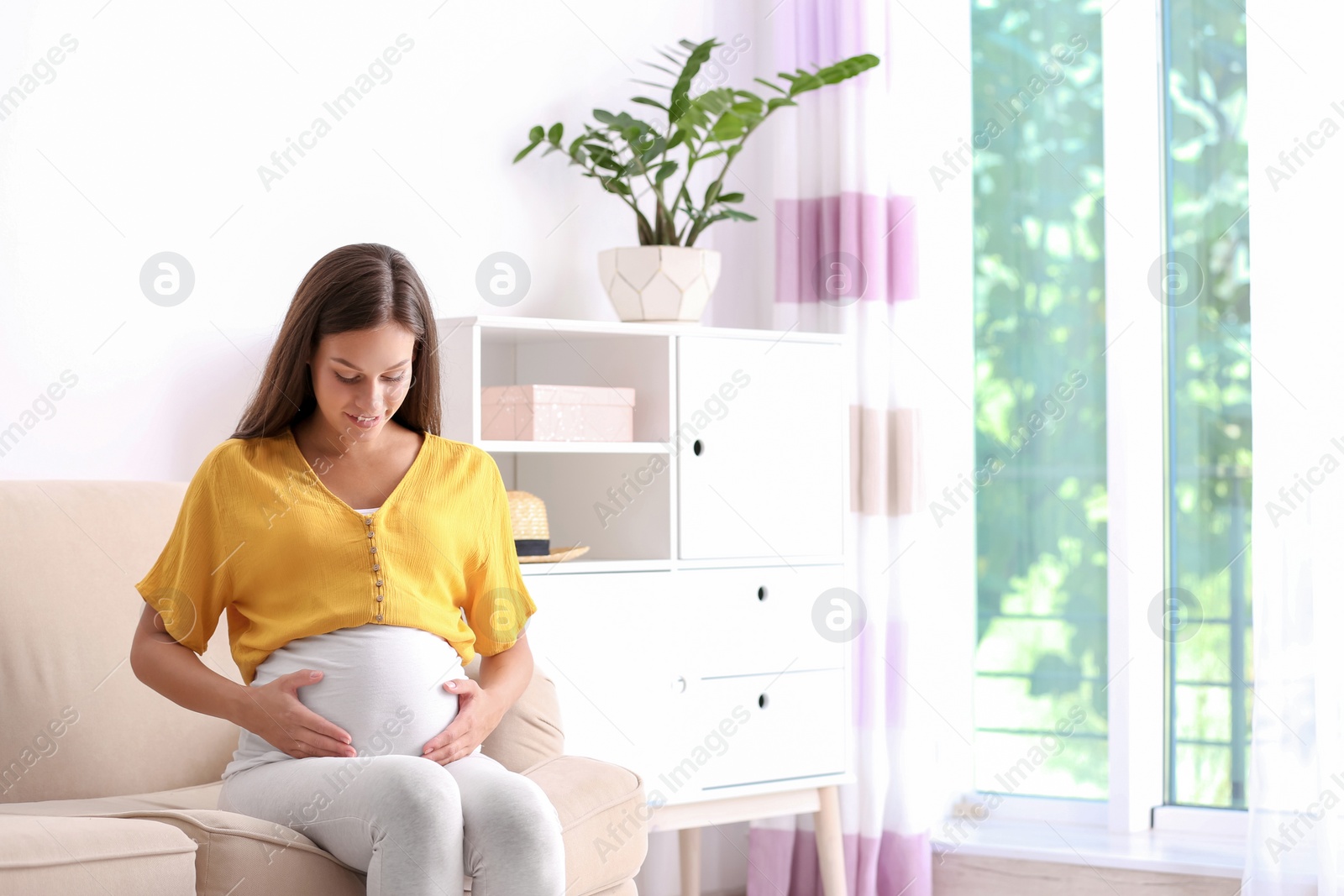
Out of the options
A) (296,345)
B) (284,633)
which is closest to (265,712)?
(284,633)

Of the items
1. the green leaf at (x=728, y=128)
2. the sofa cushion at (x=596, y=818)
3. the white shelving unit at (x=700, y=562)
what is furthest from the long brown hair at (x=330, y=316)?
the green leaf at (x=728, y=128)

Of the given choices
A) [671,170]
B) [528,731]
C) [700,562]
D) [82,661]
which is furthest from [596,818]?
[671,170]

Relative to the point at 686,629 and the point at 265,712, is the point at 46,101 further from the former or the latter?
the point at 686,629

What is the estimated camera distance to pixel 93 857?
119cm

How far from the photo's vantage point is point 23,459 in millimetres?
1985

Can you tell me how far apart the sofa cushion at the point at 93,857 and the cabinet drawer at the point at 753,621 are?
1.20 m

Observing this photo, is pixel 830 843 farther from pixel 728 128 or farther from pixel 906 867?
pixel 728 128

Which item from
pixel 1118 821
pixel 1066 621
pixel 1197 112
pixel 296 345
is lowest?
pixel 1118 821

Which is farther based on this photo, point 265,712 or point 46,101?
A: point 46,101

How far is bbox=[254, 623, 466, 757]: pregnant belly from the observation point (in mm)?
1393

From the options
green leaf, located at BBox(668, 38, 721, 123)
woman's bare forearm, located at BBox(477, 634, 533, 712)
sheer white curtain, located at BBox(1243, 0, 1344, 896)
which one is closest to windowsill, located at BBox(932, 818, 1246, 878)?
sheer white curtain, located at BBox(1243, 0, 1344, 896)

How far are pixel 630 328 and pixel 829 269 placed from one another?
63 cm

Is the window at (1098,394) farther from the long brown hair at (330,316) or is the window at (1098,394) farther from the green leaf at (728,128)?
the long brown hair at (330,316)

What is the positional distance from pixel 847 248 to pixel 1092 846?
4.30 ft
